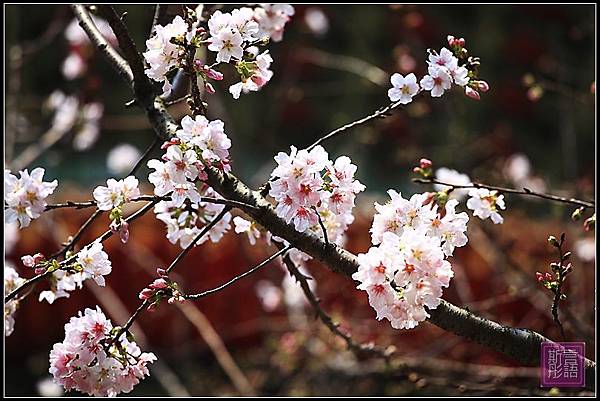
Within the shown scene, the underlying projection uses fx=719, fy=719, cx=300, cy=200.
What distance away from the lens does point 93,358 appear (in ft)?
3.27

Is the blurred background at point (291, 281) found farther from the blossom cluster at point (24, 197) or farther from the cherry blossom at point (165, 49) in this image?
the blossom cluster at point (24, 197)

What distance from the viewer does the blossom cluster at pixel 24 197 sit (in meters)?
0.95

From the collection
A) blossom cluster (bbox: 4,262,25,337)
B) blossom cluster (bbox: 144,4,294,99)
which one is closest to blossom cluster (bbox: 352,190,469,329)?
blossom cluster (bbox: 144,4,294,99)

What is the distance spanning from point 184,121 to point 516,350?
1.86ft

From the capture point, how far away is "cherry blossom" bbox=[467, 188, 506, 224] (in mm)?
1162

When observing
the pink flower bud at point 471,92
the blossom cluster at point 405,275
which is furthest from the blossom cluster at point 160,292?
the pink flower bud at point 471,92

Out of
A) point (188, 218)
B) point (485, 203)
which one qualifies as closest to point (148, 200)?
point (188, 218)

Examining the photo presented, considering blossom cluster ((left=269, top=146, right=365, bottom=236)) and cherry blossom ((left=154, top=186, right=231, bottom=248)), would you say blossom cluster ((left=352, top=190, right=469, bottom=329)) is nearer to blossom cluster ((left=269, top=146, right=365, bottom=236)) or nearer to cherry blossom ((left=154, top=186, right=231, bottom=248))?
blossom cluster ((left=269, top=146, right=365, bottom=236))

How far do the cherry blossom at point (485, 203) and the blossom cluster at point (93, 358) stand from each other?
1.92 ft

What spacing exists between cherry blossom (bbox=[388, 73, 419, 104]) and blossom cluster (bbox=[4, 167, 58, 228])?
484 millimetres

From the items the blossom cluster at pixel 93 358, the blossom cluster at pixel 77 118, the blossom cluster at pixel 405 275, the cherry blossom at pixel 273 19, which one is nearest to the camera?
the blossom cluster at pixel 405 275

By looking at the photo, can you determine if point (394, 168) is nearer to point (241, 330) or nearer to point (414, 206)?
point (241, 330)

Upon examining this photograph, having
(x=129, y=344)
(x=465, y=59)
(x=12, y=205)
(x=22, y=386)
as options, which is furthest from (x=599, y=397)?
(x=22, y=386)

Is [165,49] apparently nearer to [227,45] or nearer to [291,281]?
[227,45]
